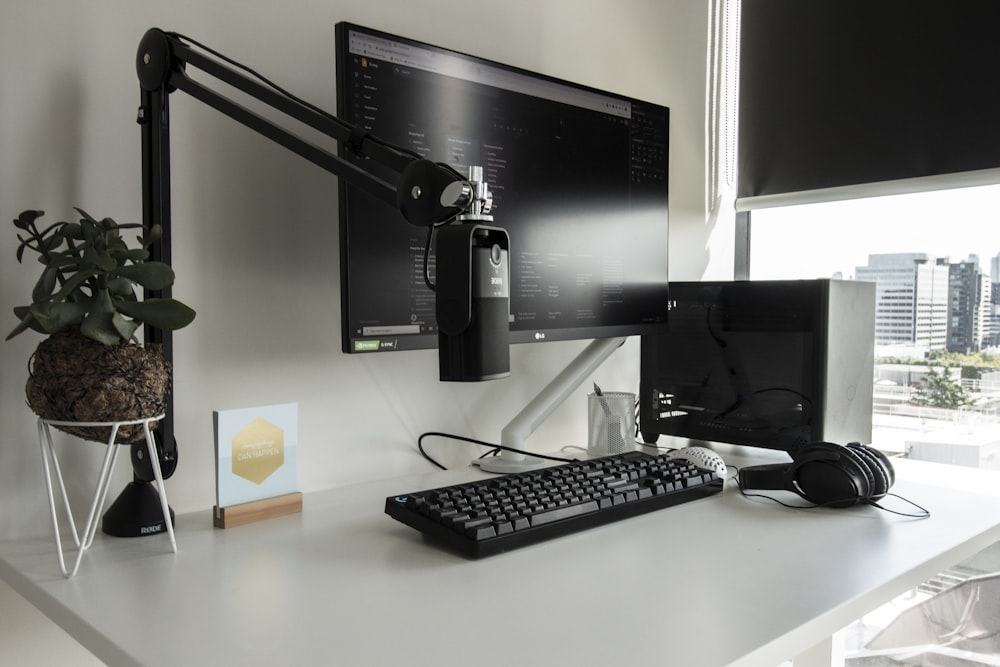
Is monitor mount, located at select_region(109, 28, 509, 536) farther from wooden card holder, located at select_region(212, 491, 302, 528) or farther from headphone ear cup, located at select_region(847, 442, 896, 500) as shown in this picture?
headphone ear cup, located at select_region(847, 442, 896, 500)

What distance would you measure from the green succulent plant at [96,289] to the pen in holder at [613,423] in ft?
2.62

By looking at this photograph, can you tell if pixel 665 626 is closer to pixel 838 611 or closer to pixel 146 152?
pixel 838 611

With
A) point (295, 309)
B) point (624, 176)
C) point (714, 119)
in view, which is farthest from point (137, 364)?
point (714, 119)

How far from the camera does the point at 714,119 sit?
1891 millimetres

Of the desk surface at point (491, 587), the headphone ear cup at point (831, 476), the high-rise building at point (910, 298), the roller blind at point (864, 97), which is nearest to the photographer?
the desk surface at point (491, 587)

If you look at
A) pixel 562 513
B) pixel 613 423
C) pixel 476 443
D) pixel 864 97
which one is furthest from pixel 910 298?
pixel 562 513

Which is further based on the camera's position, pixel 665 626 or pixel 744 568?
pixel 744 568

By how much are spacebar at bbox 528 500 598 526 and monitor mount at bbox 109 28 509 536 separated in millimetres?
228

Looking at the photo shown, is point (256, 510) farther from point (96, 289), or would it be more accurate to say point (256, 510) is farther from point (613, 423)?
point (613, 423)

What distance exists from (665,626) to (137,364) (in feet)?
1.90

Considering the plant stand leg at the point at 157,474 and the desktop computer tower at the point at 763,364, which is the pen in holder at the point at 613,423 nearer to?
the desktop computer tower at the point at 763,364

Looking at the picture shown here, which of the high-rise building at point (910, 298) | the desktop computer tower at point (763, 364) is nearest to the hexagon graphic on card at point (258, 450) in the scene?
the desktop computer tower at point (763, 364)

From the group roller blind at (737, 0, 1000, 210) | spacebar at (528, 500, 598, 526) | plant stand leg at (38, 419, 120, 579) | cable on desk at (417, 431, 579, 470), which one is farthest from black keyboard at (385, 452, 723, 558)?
roller blind at (737, 0, 1000, 210)

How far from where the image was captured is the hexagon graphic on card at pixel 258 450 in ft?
3.01
